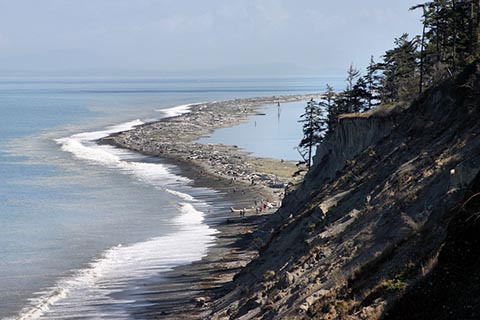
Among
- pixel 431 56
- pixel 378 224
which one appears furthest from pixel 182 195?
pixel 378 224

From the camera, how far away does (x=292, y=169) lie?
8444 centimetres

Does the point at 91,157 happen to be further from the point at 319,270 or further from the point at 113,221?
the point at 319,270

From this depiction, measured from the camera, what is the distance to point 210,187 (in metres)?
72.6

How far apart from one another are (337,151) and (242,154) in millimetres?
56144

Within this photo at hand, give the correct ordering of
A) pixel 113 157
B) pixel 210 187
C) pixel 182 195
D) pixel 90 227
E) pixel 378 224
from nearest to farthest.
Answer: pixel 378 224, pixel 90 227, pixel 182 195, pixel 210 187, pixel 113 157

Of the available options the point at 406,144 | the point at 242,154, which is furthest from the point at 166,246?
the point at 242,154

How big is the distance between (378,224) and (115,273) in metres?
21.2

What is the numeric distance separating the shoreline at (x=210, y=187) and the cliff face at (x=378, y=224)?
3.31 m

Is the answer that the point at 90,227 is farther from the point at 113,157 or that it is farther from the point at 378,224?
the point at 113,157

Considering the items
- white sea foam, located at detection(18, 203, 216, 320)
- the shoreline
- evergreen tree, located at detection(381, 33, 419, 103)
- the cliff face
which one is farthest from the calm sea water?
evergreen tree, located at detection(381, 33, 419, 103)

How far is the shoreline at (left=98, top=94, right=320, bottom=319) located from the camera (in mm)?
35344

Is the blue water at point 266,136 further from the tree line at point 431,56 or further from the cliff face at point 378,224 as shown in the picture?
the cliff face at point 378,224

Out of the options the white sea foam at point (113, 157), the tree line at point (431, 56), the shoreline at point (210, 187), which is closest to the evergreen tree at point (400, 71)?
the tree line at point (431, 56)

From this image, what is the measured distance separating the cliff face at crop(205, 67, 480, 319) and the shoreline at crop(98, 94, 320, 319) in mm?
3305
